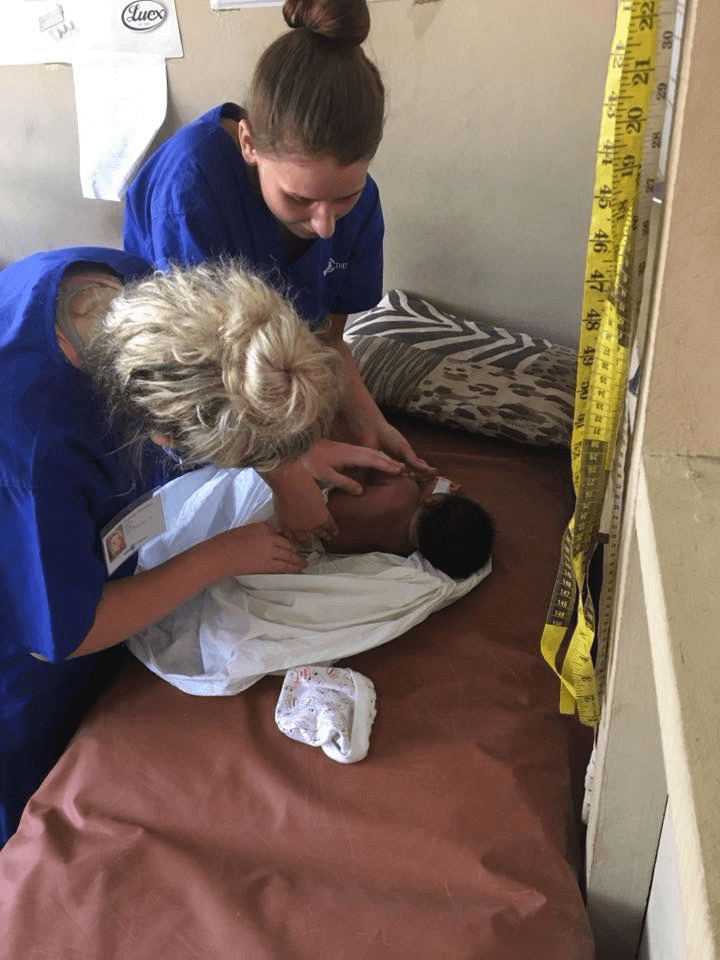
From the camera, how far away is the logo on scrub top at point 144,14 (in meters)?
2.02

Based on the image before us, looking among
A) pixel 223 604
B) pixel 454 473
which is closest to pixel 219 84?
pixel 454 473

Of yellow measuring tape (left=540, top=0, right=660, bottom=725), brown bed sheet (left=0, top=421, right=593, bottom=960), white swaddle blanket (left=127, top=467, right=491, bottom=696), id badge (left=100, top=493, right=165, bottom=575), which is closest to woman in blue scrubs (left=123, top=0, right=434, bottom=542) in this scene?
white swaddle blanket (left=127, top=467, right=491, bottom=696)

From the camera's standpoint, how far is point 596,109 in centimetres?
189

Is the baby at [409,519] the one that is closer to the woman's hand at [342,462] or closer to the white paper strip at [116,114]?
the woman's hand at [342,462]

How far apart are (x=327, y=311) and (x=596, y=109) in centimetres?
75

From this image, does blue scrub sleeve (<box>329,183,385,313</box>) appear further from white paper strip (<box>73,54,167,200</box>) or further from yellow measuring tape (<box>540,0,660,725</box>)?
yellow measuring tape (<box>540,0,660,725</box>)

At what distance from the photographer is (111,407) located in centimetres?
103

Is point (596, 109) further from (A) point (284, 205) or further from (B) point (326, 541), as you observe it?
(B) point (326, 541)

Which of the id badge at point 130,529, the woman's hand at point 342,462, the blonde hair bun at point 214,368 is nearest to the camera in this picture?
the blonde hair bun at point 214,368

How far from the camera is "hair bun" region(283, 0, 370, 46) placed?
3.88 ft

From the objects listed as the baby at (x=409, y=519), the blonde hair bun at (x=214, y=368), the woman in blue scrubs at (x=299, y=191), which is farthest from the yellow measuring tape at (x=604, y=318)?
the woman in blue scrubs at (x=299, y=191)

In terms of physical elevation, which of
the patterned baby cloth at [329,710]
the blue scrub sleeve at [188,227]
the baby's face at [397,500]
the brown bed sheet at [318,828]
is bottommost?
the brown bed sheet at [318,828]

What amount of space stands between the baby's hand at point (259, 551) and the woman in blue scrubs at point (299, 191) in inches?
3.9

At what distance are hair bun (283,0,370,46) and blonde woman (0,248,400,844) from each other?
0.36 m
